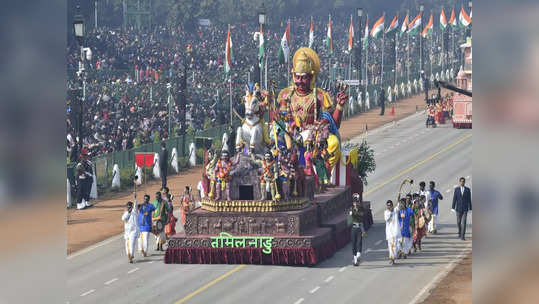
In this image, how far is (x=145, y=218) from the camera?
26.9 meters

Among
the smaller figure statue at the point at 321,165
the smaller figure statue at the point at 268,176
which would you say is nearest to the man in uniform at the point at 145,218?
the smaller figure statue at the point at 268,176

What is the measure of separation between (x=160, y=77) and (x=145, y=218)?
53.7 meters

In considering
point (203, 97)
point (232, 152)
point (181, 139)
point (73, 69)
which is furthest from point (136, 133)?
point (73, 69)

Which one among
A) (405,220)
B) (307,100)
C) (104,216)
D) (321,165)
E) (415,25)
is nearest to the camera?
(405,220)

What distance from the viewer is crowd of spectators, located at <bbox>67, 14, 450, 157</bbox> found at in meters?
50.5

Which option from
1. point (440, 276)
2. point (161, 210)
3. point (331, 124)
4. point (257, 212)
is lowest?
point (440, 276)

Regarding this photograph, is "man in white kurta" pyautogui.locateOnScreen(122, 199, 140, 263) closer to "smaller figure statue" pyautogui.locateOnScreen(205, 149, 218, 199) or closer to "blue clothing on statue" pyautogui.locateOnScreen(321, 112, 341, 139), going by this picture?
"smaller figure statue" pyautogui.locateOnScreen(205, 149, 218, 199)

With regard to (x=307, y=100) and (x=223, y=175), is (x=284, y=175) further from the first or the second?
(x=307, y=100)

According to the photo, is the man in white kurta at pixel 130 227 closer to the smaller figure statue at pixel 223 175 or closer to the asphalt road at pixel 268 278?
the asphalt road at pixel 268 278

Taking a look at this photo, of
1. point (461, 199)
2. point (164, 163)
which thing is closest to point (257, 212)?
point (461, 199)

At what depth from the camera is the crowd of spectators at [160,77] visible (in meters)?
50.5

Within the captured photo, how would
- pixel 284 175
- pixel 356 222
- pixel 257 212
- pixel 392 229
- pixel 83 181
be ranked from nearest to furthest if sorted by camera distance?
1. pixel 356 222
2. pixel 257 212
3. pixel 392 229
4. pixel 284 175
5. pixel 83 181
